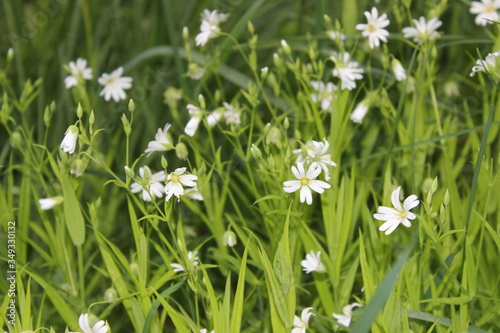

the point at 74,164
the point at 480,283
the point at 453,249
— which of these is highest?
the point at 74,164

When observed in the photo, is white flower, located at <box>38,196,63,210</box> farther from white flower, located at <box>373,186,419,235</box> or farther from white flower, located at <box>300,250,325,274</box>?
white flower, located at <box>373,186,419,235</box>

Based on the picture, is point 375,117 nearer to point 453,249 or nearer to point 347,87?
point 347,87

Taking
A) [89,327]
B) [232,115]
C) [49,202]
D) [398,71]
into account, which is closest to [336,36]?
[398,71]

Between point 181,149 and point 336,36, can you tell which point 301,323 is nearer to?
point 181,149

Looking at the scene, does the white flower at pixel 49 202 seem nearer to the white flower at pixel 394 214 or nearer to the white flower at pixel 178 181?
the white flower at pixel 178 181

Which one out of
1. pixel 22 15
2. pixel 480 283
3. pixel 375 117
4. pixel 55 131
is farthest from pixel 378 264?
pixel 22 15

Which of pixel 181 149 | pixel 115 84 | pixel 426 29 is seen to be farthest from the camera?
pixel 115 84
